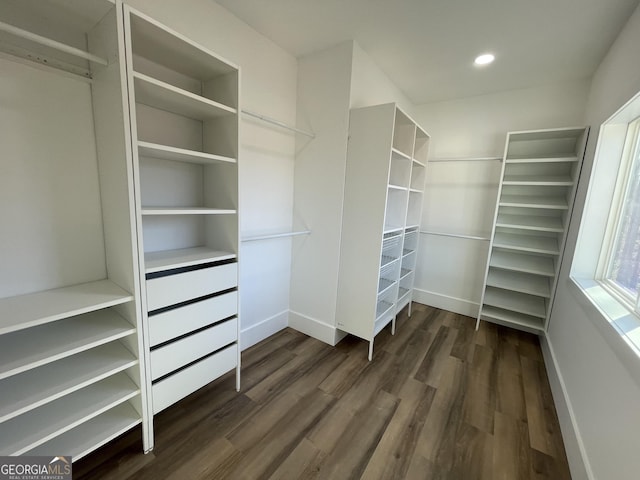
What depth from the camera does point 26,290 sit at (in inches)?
48.3

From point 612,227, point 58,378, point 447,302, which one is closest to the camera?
point 58,378

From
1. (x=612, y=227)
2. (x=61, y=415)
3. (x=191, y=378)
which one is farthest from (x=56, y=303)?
(x=612, y=227)

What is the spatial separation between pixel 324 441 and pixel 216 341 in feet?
2.92

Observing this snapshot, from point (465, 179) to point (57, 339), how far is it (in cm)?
379

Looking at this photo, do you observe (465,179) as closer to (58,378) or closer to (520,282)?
(520,282)

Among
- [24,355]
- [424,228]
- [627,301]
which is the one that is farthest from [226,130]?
[424,228]

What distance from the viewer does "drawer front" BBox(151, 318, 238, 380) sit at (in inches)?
54.7

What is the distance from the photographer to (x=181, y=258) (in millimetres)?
1496

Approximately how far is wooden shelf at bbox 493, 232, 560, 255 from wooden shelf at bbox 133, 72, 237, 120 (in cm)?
294

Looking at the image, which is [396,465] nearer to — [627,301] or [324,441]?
[324,441]

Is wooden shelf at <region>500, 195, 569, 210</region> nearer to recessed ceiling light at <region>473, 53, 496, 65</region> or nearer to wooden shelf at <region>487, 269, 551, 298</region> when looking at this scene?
wooden shelf at <region>487, 269, 551, 298</region>

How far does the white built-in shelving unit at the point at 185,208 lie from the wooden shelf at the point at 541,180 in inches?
107

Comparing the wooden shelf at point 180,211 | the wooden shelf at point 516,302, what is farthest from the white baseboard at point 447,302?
the wooden shelf at point 180,211

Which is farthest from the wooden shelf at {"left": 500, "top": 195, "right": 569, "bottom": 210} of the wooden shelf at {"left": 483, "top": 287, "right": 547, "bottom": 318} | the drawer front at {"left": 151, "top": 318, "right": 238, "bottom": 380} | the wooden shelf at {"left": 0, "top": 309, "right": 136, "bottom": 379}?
the wooden shelf at {"left": 0, "top": 309, "right": 136, "bottom": 379}
